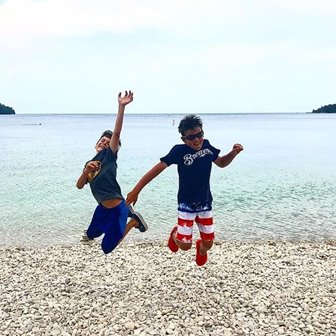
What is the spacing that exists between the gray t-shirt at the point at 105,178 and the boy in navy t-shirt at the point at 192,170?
28 cm

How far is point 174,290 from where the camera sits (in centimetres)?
1216

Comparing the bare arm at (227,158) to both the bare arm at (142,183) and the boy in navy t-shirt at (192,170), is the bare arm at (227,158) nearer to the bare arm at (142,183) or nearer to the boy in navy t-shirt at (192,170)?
the boy in navy t-shirt at (192,170)

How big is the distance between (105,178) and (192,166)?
1119 millimetres

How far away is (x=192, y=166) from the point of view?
18.9 ft

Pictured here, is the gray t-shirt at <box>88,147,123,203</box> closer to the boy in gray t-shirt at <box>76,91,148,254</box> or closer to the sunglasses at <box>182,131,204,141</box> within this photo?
the boy in gray t-shirt at <box>76,91,148,254</box>

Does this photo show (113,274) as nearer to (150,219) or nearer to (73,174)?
(150,219)

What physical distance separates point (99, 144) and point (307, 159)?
44222 millimetres

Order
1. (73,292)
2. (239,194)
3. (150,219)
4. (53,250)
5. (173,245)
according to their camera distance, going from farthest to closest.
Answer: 1. (239,194)
2. (150,219)
3. (53,250)
4. (73,292)
5. (173,245)

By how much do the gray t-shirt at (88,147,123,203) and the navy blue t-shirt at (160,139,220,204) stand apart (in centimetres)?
66

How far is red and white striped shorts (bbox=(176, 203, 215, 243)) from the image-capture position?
6.16 metres

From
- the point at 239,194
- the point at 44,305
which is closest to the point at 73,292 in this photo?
the point at 44,305

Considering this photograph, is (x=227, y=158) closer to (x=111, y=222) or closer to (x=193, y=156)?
(x=193, y=156)
